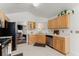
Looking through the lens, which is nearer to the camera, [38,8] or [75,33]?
[38,8]

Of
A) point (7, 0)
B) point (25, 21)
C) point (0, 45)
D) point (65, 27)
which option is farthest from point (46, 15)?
point (65, 27)

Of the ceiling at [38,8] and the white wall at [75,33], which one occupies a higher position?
the ceiling at [38,8]

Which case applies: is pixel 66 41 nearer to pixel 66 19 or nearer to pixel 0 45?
pixel 66 19

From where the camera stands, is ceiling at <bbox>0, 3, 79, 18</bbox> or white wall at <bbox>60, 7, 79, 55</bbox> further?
white wall at <bbox>60, 7, 79, 55</bbox>

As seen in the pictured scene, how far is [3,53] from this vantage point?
1590 mm

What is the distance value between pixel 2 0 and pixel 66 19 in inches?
87.6

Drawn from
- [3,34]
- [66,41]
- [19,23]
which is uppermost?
[19,23]

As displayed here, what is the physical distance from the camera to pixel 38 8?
1.87 m

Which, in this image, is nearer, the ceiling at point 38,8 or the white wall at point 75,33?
the ceiling at point 38,8

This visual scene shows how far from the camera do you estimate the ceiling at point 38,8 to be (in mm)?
1729

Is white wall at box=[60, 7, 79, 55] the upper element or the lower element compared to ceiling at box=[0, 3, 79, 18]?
lower

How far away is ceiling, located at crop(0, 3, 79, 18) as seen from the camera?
1729 mm

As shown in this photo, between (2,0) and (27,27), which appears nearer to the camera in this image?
(2,0)

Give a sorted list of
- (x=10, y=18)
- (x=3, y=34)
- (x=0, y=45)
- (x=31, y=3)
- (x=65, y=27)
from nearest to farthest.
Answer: (x=0, y=45) < (x=31, y=3) < (x=10, y=18) < (x=3, y=34) < (x=65, y=27)
